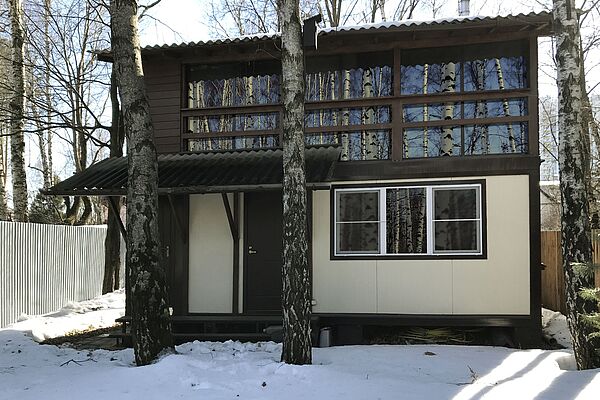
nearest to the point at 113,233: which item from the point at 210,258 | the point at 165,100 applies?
the point at 165,100

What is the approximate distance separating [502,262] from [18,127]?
34.3 feet

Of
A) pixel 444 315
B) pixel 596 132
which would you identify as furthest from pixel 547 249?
pixel 444 315

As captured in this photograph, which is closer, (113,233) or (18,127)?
(18,127)

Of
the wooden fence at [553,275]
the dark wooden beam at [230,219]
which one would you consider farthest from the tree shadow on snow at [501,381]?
the dark wooden beam at [230,219]

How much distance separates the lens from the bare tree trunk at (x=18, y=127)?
11.6 meters

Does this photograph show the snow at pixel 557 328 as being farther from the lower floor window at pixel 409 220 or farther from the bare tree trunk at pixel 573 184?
the bare tree trunk at pixel 573 184

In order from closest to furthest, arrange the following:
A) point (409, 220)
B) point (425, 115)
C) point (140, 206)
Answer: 1. point (140, 206)
2. point (409, 220)
3. point (425, 115)

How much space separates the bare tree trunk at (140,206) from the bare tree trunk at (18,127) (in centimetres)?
652

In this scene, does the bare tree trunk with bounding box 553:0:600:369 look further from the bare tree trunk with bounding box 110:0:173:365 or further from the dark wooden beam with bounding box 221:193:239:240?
the dark wooden beam with bounding box 221:193:239:240

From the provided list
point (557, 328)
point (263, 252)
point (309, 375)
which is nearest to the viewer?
point (309, 375)

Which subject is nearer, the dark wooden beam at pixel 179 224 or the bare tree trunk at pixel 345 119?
the dark wooden beam at pixel 179 224

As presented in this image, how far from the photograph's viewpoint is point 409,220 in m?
8.28

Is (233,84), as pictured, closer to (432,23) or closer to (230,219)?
(230,219)

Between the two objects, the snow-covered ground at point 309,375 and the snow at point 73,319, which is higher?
the snow-covered ground at point 309,375
